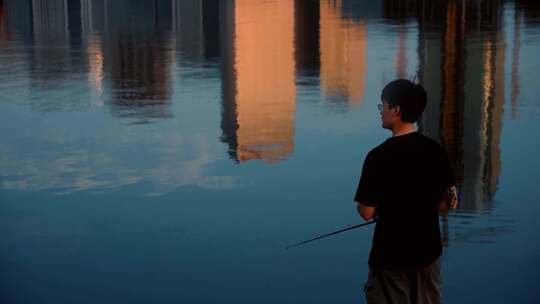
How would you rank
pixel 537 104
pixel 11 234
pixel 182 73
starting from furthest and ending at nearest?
pixel 182 73, pixel 537 104, pixel 11 234

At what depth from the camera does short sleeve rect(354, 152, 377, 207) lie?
4.70 metres

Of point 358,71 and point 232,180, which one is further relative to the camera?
point 358,71

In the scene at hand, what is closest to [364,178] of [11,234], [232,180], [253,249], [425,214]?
[425,214]

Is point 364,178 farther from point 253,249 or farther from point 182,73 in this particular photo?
point 182,73

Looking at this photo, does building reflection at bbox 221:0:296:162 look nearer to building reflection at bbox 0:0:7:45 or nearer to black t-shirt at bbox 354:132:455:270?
building reflection at bbox 0:0:7:45

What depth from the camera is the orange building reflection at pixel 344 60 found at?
61.0ft

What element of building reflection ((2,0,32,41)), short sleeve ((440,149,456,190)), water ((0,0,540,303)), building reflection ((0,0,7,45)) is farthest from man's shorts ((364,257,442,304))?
building reflection ((2,0,32,41))

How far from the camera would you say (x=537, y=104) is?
16.4 metres

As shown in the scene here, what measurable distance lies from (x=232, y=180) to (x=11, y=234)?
2.72 m

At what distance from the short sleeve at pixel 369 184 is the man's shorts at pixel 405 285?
0.35 meters

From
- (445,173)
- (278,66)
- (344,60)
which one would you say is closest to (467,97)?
(344,60)

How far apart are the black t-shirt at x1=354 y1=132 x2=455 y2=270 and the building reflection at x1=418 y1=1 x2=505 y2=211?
472 cm

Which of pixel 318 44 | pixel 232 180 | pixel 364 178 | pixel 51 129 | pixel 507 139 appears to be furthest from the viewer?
pixel 318 44

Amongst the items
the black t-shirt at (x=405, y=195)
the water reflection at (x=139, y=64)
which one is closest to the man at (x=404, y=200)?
the black t-shirt at (x=405, y=195)
